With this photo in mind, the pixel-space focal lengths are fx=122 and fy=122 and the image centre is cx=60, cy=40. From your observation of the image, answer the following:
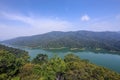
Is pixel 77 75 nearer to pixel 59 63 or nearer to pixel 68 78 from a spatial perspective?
pixel 68 78

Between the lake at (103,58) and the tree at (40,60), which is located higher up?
the tree at (40,60)

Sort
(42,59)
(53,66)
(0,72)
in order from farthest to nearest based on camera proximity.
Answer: (42,59) < (53,66) < (0,72)

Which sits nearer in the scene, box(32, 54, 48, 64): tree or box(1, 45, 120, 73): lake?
box(32, 54, 48, 64): tree

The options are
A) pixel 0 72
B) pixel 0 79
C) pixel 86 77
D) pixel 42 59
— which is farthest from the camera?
pixel 42 59

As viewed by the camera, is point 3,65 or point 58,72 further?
point 58,72

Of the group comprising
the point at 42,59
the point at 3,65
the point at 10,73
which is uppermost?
the point at 3,65

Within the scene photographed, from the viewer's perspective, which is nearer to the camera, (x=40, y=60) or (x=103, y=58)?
(x=40, y=60)

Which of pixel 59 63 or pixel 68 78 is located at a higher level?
pixel 59 63

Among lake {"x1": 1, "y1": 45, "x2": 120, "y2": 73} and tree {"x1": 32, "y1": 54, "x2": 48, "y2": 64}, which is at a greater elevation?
tree {"x1": 32, "y1": 54, "x2": 48, "y2": 64}

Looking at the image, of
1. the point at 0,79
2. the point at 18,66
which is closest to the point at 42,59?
the point at 18,66

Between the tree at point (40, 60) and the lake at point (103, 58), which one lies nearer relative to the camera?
the tree at point (40, 60)

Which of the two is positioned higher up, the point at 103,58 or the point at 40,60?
the point at 40,60
